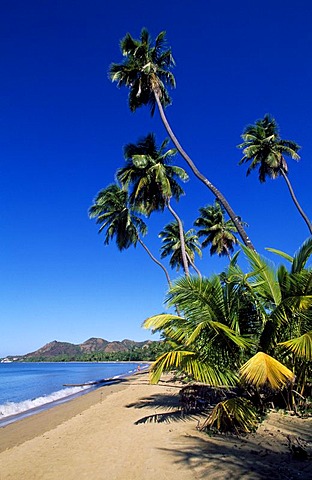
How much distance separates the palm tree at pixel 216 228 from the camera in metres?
32.3

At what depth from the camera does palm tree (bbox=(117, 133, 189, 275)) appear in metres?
20.1

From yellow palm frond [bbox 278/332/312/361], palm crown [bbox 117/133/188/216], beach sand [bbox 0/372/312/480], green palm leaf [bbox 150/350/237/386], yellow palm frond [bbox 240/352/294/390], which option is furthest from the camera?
palm crown [bbox 117/133/188/216]

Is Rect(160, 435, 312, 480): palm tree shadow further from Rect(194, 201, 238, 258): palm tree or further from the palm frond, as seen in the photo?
Rect(194, 201, 238, 258): palm tree

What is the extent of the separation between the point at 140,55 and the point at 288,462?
17337 mm

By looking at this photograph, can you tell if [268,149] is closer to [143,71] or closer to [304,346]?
[143,71]

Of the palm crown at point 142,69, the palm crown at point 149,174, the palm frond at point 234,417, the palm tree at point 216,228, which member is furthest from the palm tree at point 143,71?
the palm tree at point 216,228

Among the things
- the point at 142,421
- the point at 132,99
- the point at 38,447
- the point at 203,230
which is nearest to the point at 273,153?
the point at 132,99

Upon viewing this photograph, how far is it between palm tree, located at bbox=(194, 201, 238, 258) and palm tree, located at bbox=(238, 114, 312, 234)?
10.6 meters

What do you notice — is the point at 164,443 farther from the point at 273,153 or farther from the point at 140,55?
the point at 273,153

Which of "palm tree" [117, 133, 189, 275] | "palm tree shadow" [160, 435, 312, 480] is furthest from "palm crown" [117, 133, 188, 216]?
"palm tree shadow" [160, 435, 312, 480]

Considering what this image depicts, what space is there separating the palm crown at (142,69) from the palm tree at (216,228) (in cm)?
1729

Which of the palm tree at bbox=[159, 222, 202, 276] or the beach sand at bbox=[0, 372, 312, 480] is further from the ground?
the palm tree at bbox=[159, 222, 202, 276]

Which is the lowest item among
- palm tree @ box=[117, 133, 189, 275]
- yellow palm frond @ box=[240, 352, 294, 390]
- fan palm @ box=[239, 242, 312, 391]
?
yellow palm frond @ box=[240, 352, 294, 390]

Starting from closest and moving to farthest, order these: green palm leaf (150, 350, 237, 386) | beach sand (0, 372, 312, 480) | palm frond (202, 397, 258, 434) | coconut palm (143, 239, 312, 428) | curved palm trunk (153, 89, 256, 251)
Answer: beach sand (0, 372, 312, 480) → palm frond (202, 397, 258, 434) → green palm leaf (150, 350, 237, 386) → coconut palm (143, 239, 312, 428) → curved palm trunk (153, 89, 256, 251)
